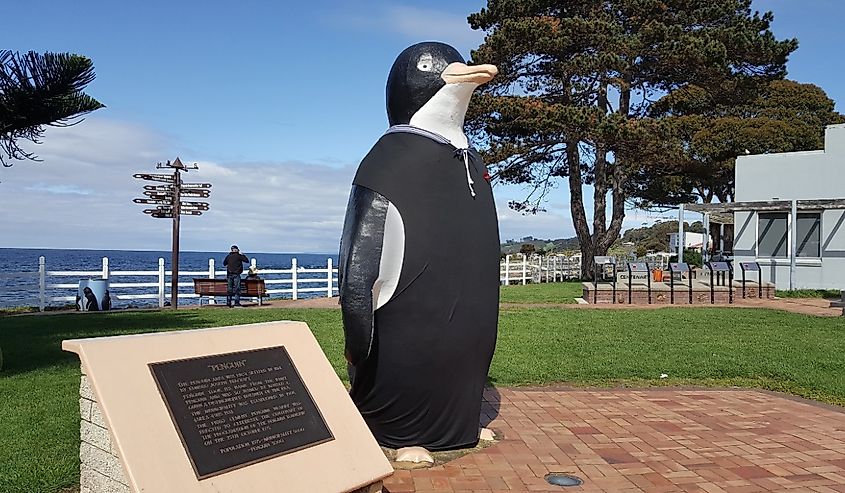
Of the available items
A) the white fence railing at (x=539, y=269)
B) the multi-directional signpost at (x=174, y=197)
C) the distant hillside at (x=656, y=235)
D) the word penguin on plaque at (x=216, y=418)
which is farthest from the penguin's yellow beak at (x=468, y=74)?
the distant hillside at (x=656, y=235)

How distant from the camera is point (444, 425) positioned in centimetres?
→ 477

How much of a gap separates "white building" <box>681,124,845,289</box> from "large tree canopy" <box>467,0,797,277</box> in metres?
2.89

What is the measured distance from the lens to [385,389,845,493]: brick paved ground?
174 inches

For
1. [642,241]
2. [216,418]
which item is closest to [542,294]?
[216,418]

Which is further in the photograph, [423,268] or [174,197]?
[174,197]

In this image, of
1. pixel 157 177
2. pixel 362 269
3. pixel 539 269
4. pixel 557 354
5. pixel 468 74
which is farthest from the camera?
pixel 539 269

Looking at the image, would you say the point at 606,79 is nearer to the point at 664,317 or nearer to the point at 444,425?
the point at 664,317

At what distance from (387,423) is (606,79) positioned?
69.7 ft

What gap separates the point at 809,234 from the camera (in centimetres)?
2055

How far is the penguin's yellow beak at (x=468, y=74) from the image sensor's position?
477 centimetres

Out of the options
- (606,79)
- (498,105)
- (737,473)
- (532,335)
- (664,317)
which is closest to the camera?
(737,473)

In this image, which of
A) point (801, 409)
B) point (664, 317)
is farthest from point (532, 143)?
point (801, 409)

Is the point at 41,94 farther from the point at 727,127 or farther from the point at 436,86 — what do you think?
the point at 727,127

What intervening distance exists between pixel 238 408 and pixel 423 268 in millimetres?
1435
